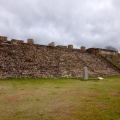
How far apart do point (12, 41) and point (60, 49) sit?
6973mm

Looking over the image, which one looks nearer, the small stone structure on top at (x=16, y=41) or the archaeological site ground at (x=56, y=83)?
the archaeological site ground at (x=56, y=83)

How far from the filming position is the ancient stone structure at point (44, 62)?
16.3 m

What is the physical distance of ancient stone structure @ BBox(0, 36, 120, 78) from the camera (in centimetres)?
1630

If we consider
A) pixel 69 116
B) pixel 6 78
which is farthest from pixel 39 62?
pixel 69 116

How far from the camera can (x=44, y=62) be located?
18984 millimetres

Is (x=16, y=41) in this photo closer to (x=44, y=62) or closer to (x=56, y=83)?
(x=44, y=62)

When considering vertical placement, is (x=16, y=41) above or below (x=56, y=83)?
above

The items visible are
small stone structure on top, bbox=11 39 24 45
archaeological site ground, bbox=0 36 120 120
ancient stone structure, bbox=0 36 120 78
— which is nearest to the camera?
archaeological site ground, bbox=0 36 120 120

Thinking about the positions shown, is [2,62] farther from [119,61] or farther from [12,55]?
[119,61]

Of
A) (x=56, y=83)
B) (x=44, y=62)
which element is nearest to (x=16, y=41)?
(x=44, y=62)

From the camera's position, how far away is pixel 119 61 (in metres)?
27.3

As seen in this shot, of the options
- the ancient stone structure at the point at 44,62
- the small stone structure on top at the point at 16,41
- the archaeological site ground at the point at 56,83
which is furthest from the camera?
the small stone structure on top at the point at 16,41

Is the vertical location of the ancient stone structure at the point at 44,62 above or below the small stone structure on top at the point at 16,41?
→ below

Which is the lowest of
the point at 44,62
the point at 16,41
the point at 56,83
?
the point at 56,83
